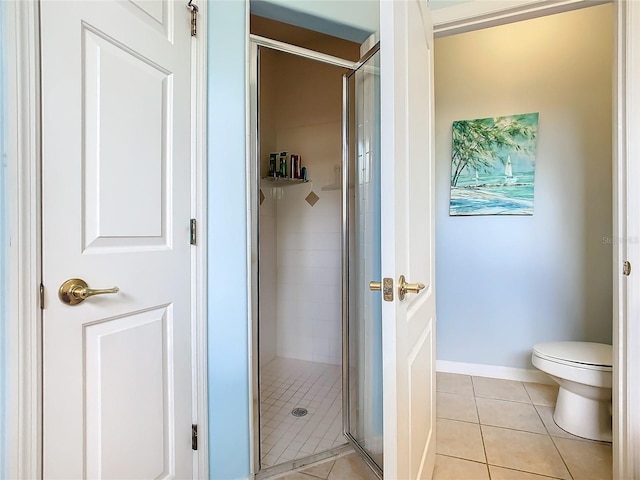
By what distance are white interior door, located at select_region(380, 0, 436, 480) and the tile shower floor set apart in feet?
2.08

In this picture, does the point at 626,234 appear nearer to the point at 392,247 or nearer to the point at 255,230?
the point at 392,247

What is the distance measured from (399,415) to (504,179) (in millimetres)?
2055

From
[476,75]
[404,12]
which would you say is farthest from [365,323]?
[476,75]

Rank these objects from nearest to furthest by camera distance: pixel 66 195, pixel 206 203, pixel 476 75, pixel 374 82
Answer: pixel 66 195 → pixel 206 203 → pixel 374 82 → pixel 476 75

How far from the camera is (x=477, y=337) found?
2.49m

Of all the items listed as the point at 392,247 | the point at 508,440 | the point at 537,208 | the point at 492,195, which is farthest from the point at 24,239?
the point at 537,208

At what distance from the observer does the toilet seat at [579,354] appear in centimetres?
167

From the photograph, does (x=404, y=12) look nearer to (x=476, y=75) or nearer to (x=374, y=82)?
(x=374, y=82)

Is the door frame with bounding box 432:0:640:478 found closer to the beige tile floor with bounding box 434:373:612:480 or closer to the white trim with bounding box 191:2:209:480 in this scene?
the beige tile floor with bounding box 434:373:612:480

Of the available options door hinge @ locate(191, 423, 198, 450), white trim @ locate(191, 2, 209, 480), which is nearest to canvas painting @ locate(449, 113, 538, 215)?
white trim @ locate(191, 2, 209, 480)

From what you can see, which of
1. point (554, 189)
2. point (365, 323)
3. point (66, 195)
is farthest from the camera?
point (554, 189)

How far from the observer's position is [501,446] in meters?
1.67

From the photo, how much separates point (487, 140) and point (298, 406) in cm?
227

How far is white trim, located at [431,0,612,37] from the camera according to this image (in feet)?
4.51
